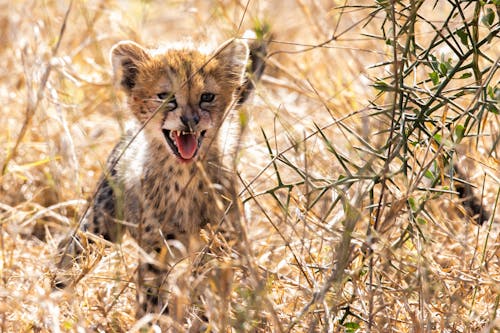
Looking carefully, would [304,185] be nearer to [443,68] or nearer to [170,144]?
[170,144]

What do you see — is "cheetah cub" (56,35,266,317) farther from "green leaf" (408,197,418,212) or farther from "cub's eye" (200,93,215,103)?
"green leaf" (408,197,418,212)

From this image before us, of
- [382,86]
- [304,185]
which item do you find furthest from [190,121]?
[382,86]

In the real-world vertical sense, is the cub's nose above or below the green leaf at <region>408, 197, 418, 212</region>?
above

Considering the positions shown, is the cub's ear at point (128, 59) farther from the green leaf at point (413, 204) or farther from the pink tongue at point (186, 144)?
the green leaf at point (413, 204)

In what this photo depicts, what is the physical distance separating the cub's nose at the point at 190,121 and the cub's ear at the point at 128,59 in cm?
47

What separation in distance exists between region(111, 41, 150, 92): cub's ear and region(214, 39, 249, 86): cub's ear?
0.35 metres

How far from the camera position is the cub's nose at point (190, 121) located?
361cm

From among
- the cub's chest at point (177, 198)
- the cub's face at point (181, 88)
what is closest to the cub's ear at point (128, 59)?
the cub's face at point (181, 88)

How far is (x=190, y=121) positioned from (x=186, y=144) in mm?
170

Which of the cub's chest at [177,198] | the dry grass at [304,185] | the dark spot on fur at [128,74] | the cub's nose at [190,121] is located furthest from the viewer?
the dark spot on fur at [128,74]

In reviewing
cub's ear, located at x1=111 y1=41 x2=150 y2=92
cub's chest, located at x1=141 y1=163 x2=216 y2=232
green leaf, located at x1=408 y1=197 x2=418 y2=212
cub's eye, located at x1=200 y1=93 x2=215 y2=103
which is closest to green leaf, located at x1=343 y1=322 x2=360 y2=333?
green leaf, located at x1=408 y1=197 x2=418 y2=212

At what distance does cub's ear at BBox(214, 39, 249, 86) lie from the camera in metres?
3.91

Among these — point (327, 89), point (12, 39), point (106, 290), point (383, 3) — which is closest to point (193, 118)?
point (106, 290)

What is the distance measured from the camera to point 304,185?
14.1 feet
